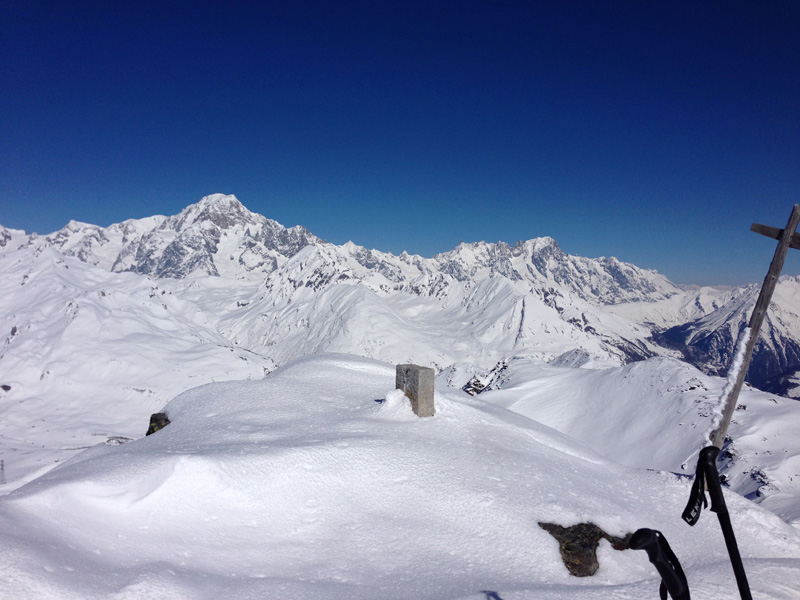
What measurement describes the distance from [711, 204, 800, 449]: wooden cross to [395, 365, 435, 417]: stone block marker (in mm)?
9719

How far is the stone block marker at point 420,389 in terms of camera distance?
18.0 m

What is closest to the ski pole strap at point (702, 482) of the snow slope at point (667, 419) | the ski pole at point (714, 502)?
the ski pole at point (714, 502)

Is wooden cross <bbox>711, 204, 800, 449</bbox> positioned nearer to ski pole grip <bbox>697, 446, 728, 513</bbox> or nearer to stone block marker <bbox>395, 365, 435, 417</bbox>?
ski pole grip <bbox>697, 446, 728, 513</bbox>

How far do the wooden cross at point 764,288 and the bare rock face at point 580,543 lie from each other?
12.7ft

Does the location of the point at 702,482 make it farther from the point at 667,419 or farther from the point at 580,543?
the point at 667,419

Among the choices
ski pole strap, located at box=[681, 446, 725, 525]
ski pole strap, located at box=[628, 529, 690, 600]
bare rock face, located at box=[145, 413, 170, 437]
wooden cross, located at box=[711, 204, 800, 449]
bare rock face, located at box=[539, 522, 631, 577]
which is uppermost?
wooden cross, located at box=[711, 204, 800, 449]

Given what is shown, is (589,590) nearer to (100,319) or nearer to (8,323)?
(100,319)

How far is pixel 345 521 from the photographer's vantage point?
10.9 metres

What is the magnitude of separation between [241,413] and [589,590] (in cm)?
1359

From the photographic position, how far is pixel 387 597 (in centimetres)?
820

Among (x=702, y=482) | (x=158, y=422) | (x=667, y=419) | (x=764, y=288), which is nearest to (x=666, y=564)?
(x=702, y=482)

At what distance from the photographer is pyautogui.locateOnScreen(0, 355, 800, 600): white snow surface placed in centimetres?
824

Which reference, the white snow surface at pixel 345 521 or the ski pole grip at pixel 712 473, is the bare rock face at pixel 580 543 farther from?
the ski pole grip at pixel 712 473

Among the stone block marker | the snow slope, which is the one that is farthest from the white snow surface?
the snow slope
